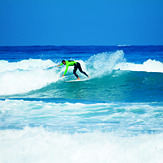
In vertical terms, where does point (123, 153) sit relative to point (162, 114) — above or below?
below

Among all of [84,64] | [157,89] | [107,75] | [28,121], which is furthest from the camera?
[84,64]

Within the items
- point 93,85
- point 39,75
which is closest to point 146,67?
point 93,85

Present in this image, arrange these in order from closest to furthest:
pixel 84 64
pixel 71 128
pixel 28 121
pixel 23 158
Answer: pixel 23 158 < pixel 71 128 < pixel 28 121 < pixel 84 64

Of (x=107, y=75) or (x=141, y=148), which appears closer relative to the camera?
(x=141, y=148)

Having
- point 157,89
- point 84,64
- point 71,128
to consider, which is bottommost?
point 71,128

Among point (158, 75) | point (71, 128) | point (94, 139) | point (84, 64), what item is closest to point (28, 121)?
point (71, 128)

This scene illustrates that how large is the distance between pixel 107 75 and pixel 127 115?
29.1 feet

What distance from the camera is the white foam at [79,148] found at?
4.39m

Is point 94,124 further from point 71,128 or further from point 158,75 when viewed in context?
point 158,75

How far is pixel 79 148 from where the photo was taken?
4.69 m

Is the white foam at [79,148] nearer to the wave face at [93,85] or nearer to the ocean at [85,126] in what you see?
the ocean at [85,126]

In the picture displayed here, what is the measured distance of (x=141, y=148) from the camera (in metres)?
4.61

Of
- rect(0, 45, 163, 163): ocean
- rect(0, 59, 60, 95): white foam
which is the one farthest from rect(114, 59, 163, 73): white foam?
rect(0, 45, 163, 163): ocean

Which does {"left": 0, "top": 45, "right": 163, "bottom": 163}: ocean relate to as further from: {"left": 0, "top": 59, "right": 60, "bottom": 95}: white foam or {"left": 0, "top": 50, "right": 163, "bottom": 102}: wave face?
{"left": 0, "top": 59, "right": 60, "bottom": 95}: white foam
